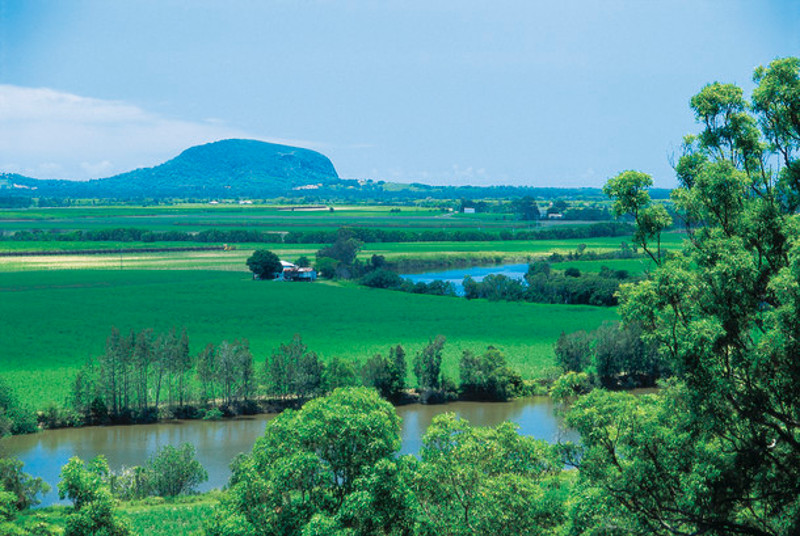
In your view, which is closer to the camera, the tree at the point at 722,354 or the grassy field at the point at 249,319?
the tree at the point at 722,354

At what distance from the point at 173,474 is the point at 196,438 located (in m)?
8.93

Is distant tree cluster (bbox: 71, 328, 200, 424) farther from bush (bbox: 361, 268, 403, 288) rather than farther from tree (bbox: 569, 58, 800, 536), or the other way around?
bush (bbox: 361, 268, 403, 288)

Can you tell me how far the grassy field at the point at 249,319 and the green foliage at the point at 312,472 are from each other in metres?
33.9

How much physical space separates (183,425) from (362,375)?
443 inches

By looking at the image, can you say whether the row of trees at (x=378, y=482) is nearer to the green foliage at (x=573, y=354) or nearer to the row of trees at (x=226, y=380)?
the row of trees at (x=226, y=380)

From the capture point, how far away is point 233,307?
74.8 m

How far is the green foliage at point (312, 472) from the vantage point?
15773 millimetres

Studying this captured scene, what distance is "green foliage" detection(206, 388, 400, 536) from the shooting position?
15773mm

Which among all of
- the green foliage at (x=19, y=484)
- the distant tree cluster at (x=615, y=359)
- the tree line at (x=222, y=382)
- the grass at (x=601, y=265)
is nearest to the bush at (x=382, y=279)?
the grass at (x=601, y=265)

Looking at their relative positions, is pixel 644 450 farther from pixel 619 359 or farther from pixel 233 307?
pixel 233 307

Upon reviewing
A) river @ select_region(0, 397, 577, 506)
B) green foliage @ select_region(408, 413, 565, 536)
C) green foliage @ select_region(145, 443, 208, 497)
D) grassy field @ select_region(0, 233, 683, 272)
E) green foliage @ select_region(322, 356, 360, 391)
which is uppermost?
green foliage @ select_region(408, 413, 565, 536)

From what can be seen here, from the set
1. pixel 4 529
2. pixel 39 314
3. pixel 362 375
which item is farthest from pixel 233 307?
pixel 4 529

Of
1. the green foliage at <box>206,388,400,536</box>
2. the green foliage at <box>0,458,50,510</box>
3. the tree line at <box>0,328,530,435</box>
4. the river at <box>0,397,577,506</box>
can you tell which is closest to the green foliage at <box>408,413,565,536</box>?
the green foliage at <box>206,388,400,536</box>

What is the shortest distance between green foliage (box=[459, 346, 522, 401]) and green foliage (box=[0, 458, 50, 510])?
26745 mm
